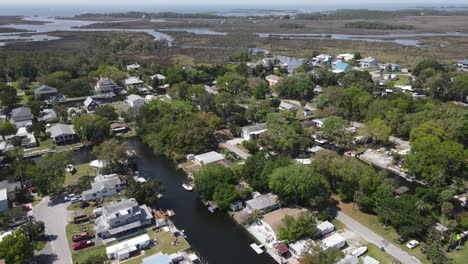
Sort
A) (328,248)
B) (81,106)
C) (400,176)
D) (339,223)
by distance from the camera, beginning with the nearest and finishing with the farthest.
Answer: (328,248) < (339,223) < (400,176) < (81,106)

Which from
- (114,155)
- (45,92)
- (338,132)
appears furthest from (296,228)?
(45,92)

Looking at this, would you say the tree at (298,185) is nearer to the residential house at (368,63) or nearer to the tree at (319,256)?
the tree at (319,256)

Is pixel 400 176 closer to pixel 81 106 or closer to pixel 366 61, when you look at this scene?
pixel 81 106

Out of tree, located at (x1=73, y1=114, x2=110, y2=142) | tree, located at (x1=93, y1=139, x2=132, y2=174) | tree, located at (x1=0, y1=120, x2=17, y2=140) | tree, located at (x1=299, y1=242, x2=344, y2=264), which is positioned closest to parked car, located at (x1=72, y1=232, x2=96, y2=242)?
tree, located at (x1=93, y1=139, x2=132, y2=174)

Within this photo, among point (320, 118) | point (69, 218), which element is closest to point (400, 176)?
point (320, 118)

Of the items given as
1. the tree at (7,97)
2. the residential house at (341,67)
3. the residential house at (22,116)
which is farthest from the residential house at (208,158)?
the residential house at (341,67)

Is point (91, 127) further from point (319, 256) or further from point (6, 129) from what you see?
point (319, 256)

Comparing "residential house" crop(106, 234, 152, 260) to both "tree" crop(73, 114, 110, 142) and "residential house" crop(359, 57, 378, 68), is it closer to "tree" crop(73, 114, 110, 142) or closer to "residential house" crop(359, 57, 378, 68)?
"tree" crop(73, 114, 110, 142)
